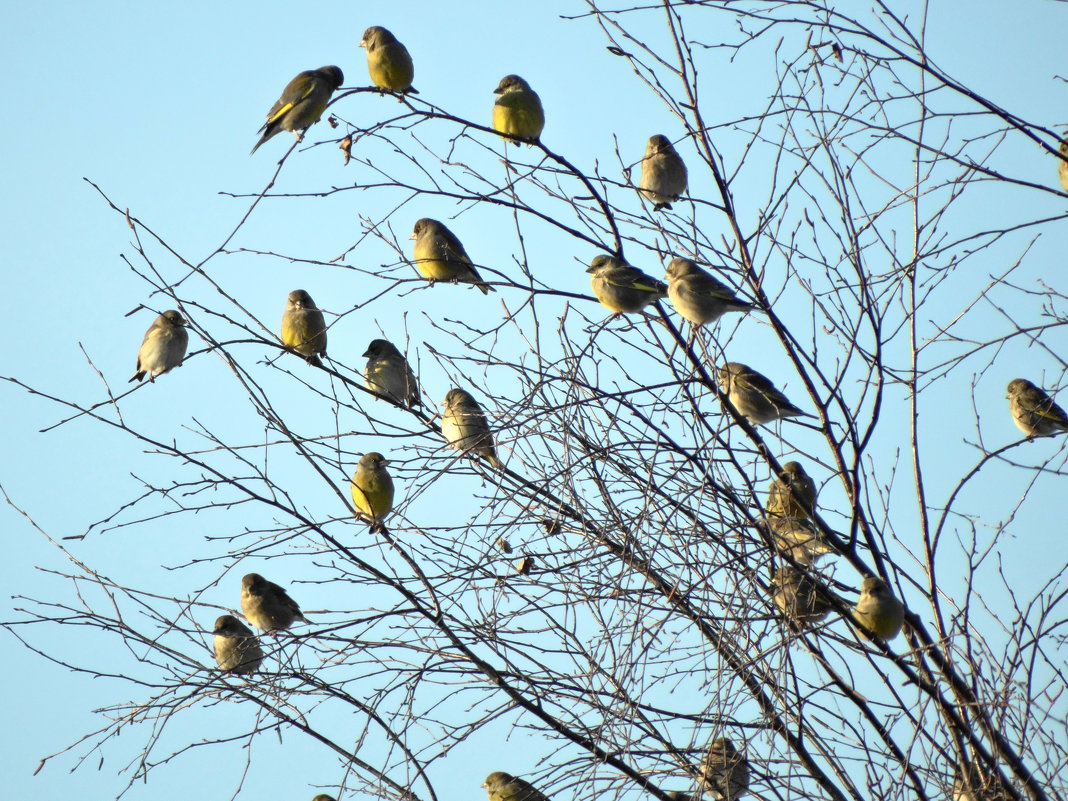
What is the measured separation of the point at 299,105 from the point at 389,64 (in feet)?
5.19

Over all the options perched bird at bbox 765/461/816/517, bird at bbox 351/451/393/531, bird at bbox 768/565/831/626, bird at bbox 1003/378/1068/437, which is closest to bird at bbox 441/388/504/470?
bird at bbox 351/451/393/531

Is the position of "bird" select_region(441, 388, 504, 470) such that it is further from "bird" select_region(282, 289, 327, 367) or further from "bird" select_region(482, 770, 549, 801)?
"bird" select_region(482, 770, 549, 801)

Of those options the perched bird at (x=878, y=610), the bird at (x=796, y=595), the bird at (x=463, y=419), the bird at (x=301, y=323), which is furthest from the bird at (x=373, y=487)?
the perched bird at (x=878, y=610)

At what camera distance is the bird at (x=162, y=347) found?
24.8 ft

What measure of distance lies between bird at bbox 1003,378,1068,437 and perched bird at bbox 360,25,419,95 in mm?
5542

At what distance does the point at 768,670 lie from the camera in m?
4.29

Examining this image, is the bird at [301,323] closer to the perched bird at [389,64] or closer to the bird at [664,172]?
the perched bird at [389,64]

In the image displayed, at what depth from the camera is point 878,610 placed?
481 centimetres

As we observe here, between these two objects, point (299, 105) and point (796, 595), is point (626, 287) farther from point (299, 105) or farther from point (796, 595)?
point (299, 105)

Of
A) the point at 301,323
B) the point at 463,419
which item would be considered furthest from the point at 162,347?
the point at 463,419

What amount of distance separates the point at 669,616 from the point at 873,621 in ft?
3.71

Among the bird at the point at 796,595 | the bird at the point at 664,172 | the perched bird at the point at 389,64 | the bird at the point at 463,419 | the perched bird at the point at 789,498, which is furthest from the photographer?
the bird at the point at 664,172

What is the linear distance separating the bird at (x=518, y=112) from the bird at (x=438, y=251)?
0.96 meters

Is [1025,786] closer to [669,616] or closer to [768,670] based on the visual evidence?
[768,670]
